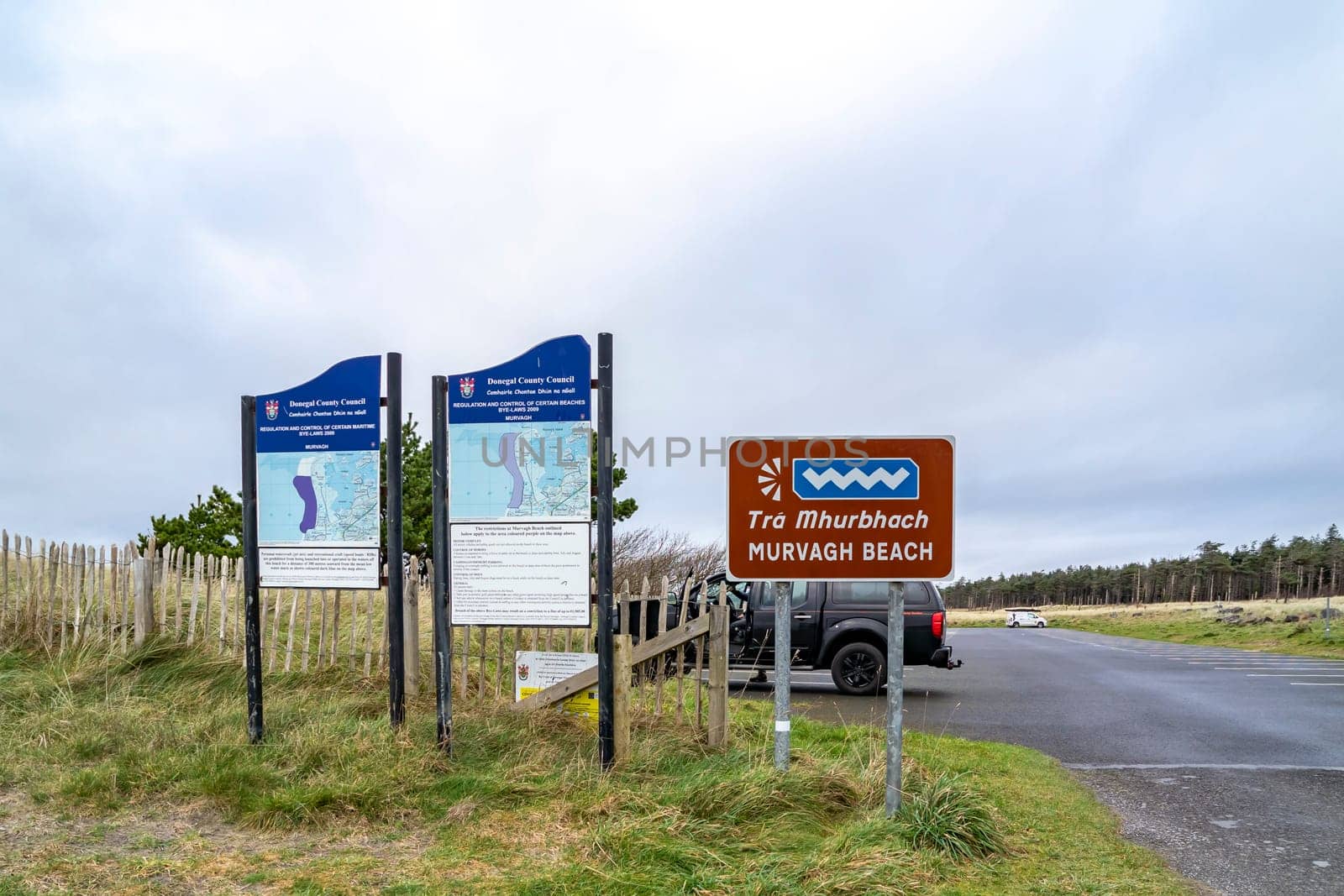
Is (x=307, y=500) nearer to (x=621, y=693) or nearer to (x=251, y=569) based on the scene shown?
(x=251, y=569)

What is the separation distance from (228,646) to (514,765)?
4974mm

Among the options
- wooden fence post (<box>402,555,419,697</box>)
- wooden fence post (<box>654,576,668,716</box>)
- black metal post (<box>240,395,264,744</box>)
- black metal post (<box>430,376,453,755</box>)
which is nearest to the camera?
black metal post (<box>430,376,453,755</box>)

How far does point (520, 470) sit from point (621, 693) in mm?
1768

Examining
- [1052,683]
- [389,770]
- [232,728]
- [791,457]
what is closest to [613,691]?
[389,770]

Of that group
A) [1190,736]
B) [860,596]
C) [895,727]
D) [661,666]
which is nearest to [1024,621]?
[860,596]

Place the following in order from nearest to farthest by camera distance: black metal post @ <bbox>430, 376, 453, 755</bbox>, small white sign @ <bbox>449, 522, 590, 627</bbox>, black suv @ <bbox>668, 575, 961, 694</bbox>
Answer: black metal post @ <bbox>430, 376, 453, 755</bbox>, small white sign @ <bbox>449, 522, 590, 627</bbox>, black suv @ <bbox>668, 575, 961, 694</bbox>

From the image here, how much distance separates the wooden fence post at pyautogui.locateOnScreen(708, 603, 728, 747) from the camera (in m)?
6.71

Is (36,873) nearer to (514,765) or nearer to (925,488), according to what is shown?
(514,765)

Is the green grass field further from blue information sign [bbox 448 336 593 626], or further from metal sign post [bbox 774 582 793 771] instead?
blue information sign [bbox 448 336 593 626]

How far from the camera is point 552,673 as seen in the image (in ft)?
24.1

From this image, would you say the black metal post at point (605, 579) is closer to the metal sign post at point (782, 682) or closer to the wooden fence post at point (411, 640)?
the metal sign post at point (782, 682)

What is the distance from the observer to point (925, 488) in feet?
18.2

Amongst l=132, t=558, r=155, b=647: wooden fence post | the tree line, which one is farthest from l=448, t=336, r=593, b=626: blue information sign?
the tree line

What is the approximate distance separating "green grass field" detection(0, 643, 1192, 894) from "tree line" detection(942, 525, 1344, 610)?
79357 millimetres
